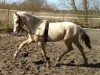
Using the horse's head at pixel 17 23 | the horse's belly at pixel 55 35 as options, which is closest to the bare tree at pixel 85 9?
the horse's belly at pixel 55 35

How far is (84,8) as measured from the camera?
20.4 m

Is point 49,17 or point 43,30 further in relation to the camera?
point 49,17

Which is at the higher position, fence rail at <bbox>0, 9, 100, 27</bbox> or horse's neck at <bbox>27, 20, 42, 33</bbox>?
horse's neck at <bbox>27, 20, 42, 33</bbox>

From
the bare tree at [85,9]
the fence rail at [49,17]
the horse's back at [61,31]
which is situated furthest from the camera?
the bare tree at [85,9]

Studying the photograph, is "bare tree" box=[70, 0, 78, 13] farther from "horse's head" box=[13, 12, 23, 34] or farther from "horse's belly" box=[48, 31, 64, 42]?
"horse's head" box=[13, 12, 23, 34]

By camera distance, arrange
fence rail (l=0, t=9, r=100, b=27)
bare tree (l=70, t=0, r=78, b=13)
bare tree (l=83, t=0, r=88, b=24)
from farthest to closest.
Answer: bare tree (l=70, t=0, r=78, b=13) < bare tree (l=83, t=0, r=88, b=24) < fence rail (l=0, t=9, r=100, b=27)

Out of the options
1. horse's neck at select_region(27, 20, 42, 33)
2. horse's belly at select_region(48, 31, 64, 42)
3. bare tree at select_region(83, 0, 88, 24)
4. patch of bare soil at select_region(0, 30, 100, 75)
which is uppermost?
horse's neck at select_region(27, 20, 42, 33)

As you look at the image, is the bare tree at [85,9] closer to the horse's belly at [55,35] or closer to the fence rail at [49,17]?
the fence rail at [49,17]

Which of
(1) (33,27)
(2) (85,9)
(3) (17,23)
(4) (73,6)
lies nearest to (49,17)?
(2) (85,9)

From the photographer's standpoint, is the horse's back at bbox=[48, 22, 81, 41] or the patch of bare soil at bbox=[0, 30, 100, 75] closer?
the patch of bare soil at bbox=[0, 30, 100, 75]

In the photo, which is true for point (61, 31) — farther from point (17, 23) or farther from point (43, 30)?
point (17, 23)

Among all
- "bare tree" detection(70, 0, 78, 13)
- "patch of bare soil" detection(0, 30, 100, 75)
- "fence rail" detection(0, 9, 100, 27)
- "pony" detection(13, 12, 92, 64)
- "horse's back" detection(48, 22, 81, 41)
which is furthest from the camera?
"bare tree" detection(70, 0, 78, 13)

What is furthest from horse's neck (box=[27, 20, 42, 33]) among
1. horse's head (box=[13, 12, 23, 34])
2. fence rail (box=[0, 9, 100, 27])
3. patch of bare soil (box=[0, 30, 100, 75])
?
fence rail (box=[0, 9, 100, 27])

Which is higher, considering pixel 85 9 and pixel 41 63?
pixel 85 9
